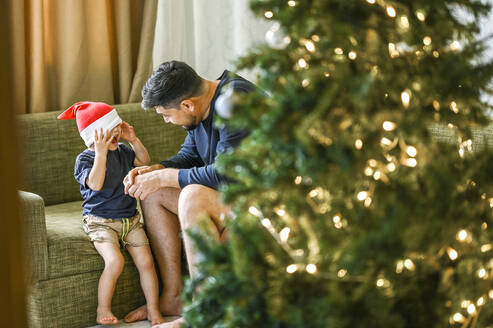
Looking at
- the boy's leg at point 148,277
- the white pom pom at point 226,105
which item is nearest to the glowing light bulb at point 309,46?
the white pom pom at point 226,105

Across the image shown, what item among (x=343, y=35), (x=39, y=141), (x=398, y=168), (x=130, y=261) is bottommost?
(x=130, y=261)

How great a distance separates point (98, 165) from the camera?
8.58 feet

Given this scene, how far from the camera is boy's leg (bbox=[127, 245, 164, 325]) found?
2639 millimetres

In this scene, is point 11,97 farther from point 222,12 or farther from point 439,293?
point 222,12

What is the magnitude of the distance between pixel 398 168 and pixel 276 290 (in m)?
0.35

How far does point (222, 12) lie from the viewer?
3.89 m

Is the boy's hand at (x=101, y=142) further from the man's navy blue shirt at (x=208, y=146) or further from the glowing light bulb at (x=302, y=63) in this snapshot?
the glowing light bulb at (x=302, y=63)

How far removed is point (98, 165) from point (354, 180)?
149 cm

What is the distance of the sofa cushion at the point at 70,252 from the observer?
8.29 feet

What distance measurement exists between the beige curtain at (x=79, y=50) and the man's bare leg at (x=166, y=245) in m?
0.95

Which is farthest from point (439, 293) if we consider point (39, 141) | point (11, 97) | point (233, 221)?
point (39, 141)

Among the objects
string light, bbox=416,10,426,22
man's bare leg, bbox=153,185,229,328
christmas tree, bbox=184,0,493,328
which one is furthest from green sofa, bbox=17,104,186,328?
string light, bbox=416,10,426,22

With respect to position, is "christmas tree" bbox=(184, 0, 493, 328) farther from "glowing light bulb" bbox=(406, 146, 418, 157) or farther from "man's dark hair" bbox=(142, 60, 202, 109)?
"man's dark hair" bbox=(142, 60, 202, 109)

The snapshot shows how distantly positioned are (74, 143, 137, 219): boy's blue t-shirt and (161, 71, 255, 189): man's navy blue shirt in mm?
208
